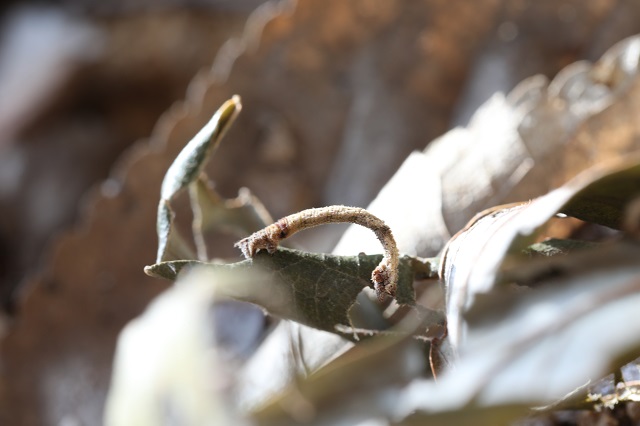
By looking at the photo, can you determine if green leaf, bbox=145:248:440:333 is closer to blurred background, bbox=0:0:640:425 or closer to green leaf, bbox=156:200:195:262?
green leaf, bbox=156:200:195:262

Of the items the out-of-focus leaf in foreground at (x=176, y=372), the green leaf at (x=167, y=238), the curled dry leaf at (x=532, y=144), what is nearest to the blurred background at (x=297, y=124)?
the curled dry leaf at (x=532, y=144)

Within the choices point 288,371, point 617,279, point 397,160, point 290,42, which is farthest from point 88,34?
point 617,279

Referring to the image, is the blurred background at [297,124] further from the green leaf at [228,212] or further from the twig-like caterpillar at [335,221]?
the twig-like caterpillar at [335,221]

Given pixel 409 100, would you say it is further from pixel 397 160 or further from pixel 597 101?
pixel 597 101

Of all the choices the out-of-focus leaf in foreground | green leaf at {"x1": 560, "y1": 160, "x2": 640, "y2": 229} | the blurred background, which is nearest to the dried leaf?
green leaf at {"x1": 560, "y1": 160, "x2": 640, "y2": 229}

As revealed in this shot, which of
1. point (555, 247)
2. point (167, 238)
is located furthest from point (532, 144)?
point (167, 238)

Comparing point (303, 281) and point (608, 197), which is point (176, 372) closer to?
point (303, 281)
